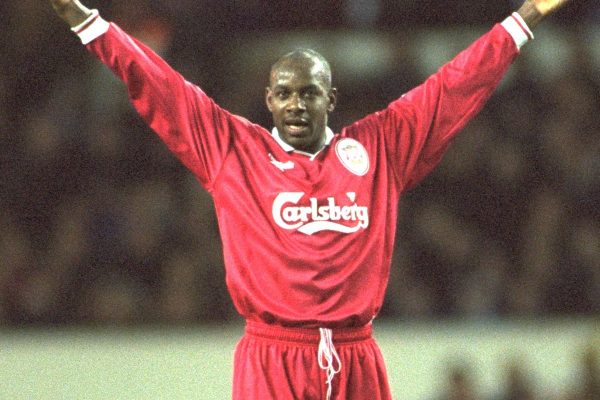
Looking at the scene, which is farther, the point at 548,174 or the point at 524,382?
the point at 548,174

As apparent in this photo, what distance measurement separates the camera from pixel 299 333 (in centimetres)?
451

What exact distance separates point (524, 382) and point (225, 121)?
12.1 ft

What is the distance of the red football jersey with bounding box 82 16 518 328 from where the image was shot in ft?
14.7

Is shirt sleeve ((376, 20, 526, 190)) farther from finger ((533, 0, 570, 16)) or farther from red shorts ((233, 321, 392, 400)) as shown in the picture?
red shorts ((233, 321, 392, 400))

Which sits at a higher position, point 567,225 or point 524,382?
point 567,225

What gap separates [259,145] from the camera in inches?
184

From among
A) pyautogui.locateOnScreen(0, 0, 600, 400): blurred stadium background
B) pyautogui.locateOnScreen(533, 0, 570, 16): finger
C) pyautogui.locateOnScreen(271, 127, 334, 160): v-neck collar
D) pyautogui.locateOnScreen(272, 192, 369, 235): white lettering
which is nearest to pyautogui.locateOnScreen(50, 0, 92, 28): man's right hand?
pyautogui.locateOnScreen(271, 127, 334, 160): v-neck collar

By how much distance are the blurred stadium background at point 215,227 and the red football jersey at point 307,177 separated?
124 inches

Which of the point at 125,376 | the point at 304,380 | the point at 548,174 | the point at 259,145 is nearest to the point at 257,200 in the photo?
the point at 259,145

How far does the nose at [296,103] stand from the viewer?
462 centimetres

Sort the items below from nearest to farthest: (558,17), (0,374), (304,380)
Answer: (304,380), (0,374), (558,17)

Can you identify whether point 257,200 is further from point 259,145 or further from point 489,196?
point 489,196

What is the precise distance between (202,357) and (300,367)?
324cm

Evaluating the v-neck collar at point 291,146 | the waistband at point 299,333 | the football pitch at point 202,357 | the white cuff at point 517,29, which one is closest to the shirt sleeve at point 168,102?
the v-neck collar at point 291,146
